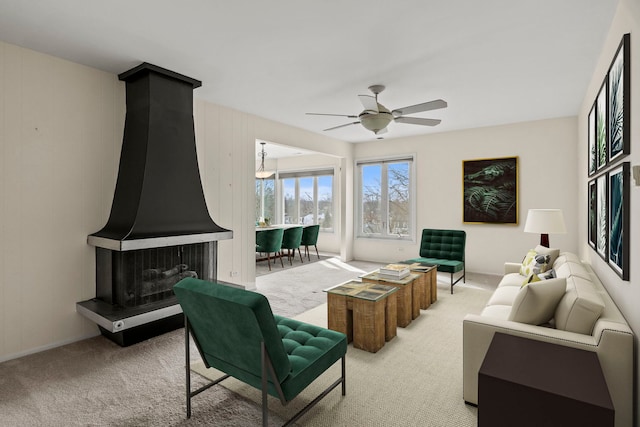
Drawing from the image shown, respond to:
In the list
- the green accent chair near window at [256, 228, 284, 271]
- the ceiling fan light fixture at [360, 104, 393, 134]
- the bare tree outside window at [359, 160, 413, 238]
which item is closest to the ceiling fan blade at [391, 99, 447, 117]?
the ceiling fan light fixture at [360, 104, 393, 134]

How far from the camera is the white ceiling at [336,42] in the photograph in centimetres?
226

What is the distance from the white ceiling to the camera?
89.0 inches

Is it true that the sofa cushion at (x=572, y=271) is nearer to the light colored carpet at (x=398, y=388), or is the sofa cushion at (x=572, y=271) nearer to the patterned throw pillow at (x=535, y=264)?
the patterned throw pillow at (x=535, y=264)

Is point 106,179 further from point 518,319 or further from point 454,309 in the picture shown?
point 454,309

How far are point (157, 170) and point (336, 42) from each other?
2.06 metres

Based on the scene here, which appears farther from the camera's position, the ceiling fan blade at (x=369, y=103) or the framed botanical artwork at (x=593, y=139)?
the ceiling fan blade at (x=369, y=103)

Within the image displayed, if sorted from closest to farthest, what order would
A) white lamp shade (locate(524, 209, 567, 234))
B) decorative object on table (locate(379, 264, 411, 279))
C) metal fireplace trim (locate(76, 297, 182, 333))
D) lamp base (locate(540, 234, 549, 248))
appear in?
metal fireplace trim (locate(76, 297, 182, 333)), decorative object on table (locate(379, 264, 411, 279)), white lamp shade (locate(524, 209, 567, 234)), lamp base (locate(540, 234, 549, 248))

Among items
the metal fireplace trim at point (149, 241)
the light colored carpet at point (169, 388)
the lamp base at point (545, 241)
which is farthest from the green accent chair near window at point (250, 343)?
the lamp base at point (545, 241)

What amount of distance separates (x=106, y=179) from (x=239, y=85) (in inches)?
67.3

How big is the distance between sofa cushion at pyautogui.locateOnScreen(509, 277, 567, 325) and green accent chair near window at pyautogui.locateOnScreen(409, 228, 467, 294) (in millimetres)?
2556

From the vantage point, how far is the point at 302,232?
23.7 feet

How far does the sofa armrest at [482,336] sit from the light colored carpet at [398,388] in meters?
0.15

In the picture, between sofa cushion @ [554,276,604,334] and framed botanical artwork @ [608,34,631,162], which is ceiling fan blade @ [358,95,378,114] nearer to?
framed botanical artwork @ [608,34,631,162]

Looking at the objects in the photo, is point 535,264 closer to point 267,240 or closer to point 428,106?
point 428,106
